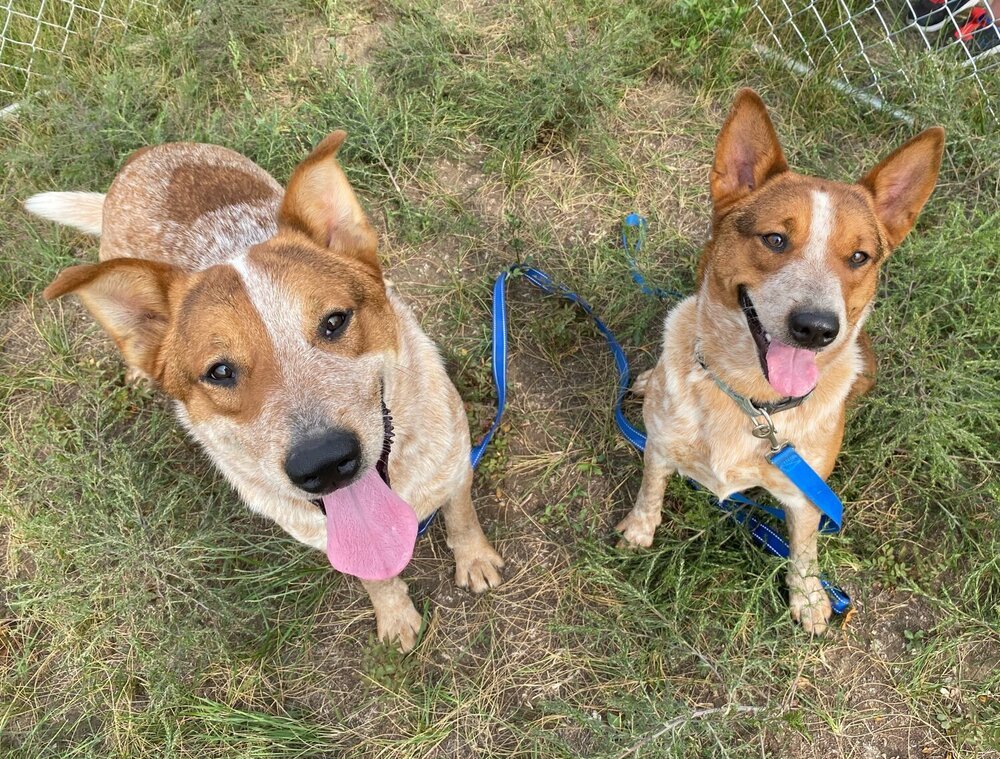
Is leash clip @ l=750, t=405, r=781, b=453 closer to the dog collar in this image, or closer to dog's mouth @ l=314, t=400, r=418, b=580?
the dog collar

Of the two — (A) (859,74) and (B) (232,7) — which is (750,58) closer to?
(A) (859,74)

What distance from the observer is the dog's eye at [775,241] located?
2.72 metres

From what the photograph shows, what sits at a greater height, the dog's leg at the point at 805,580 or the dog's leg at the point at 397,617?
the dog's leg at the point at 805,580

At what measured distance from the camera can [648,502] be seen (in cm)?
350

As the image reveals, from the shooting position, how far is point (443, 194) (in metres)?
4.78

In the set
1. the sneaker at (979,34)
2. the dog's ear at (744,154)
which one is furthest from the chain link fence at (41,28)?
the sneaker at (979,34)

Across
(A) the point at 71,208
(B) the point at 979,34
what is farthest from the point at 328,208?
(B) the point at 979,34

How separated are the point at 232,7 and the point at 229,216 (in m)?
3.03

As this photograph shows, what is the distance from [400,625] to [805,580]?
7.02 feet

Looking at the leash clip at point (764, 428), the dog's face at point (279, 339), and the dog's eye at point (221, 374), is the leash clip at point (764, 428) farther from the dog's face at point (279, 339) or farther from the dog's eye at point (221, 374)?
the dog's eye at point (221, 374)

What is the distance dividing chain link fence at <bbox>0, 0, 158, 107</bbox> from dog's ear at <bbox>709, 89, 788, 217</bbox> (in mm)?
5545

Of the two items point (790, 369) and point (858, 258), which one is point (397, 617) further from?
point (858, 258)

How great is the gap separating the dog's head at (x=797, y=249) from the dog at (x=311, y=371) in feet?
4.74

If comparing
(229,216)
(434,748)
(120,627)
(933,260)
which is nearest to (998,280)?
(933,260)
